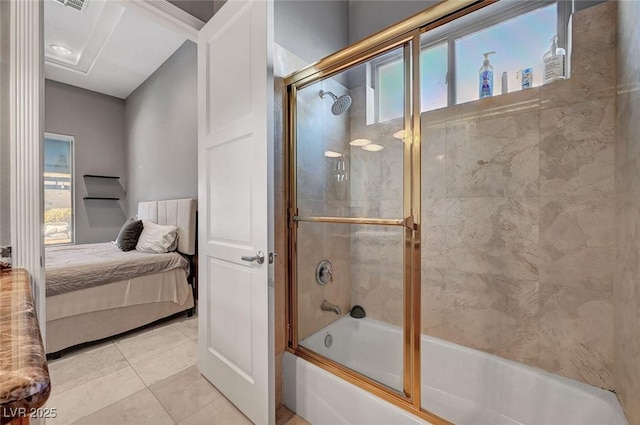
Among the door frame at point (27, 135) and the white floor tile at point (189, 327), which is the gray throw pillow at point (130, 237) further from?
the door frame at point (27, 135)

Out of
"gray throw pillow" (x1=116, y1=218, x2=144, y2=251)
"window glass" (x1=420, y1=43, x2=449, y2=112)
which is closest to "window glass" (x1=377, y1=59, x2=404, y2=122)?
"window glass" (x1=420, y1=43, x2=449, y2=112)

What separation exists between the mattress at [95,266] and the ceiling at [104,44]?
213 centimetres

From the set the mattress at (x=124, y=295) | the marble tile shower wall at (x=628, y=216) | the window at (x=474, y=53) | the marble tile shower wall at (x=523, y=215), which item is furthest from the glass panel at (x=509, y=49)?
the mattress at (x=124, y=295)

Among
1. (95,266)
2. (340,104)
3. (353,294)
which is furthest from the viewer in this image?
(95,266)

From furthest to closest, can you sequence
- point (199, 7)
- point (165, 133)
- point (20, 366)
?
point (165, 133)
point (199, 7)
point (20, 366)

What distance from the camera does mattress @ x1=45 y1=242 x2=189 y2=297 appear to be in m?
2.15

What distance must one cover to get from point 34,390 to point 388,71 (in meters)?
1.83

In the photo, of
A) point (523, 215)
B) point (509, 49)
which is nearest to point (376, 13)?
point (509, 49)

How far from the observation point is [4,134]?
3.54ft

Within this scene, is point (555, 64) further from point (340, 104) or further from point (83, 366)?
point (83, 366)

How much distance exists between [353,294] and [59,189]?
4.99 metres

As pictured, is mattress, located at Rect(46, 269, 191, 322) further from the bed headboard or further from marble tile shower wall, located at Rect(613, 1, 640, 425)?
marble tile shower wall, located at Rect(613, 1, 640, 425)

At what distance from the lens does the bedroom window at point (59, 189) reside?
4.31m

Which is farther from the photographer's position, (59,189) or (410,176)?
(59,189)
